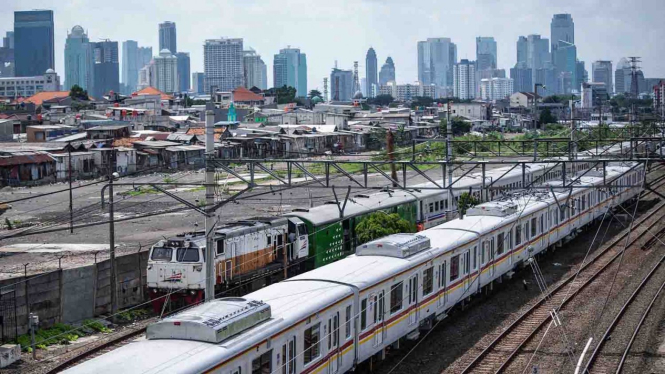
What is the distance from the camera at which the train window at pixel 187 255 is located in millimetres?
19958

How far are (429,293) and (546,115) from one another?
306 ft

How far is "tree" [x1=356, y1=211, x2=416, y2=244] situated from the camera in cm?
2480

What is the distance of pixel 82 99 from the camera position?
120m

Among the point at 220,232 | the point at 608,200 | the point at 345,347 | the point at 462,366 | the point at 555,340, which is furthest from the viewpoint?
the point at 608,200

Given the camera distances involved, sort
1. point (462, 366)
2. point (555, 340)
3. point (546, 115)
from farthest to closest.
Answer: point (546, 115)
point (555, 340)
point (462, 366)

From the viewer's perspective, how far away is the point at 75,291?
20.1 metres

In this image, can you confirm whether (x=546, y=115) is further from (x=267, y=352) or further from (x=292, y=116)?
(x=267, y=352)

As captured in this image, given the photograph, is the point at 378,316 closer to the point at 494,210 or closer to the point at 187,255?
the point at 187,255

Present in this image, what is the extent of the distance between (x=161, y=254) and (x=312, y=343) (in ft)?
29.2

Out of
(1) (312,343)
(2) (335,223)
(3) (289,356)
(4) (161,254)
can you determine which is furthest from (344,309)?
(2) (335,223)

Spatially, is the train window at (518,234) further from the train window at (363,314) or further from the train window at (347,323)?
the train window at (347,323)

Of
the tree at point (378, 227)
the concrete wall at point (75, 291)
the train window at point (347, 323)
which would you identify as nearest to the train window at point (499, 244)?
the tree at point (378, 227)

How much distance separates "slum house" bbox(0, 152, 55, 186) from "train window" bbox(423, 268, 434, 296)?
36.4m

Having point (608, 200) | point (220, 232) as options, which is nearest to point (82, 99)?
point (608, 200)
